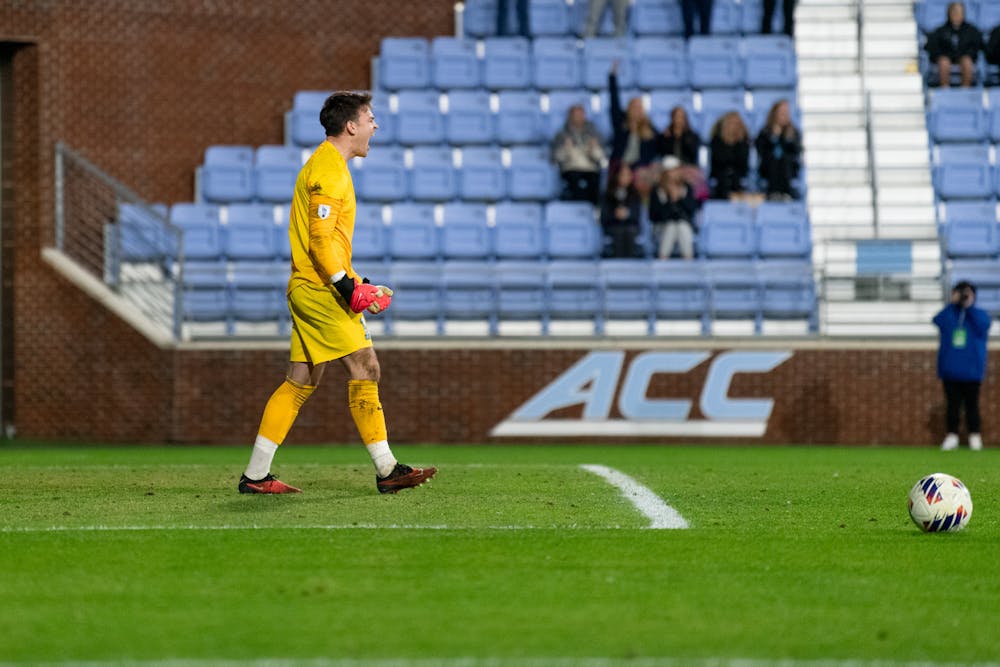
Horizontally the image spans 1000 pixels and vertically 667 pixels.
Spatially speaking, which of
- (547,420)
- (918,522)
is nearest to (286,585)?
(918,522)

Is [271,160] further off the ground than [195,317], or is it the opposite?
[271,160]

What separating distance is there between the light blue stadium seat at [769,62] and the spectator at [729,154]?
6.95ft

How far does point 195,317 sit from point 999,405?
8804mm

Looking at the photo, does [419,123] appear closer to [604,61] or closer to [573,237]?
[604,61]

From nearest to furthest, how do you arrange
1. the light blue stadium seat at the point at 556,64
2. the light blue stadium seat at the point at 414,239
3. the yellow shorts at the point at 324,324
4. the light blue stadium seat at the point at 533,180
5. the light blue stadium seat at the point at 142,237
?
the yellow shorts at the point at 324,324 < the light blue stadium seat at the point at 142,237 < the light blue stadium seat at the point at 414,239 < the light blue stadium seat at the point at 533,180 < the light blue stadium seat at the point at 556,64

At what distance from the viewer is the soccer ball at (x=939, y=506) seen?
7398 mm

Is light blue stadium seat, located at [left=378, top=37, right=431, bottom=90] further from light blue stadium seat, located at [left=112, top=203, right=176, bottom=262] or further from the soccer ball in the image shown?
the soccer ball

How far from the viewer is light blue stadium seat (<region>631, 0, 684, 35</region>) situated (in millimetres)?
22594

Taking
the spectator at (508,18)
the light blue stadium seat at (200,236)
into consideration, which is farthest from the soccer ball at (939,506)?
the spectator at (508,18)

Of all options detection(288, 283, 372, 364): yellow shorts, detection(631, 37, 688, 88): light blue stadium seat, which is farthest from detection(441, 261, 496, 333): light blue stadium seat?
detection(288, 283, 372, 364): yellow shorts

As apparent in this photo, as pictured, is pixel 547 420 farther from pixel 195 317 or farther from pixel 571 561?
pixel 571 561

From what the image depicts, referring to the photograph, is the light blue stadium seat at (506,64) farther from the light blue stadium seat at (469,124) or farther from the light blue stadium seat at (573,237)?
the light blue stadium seat at (573,237)

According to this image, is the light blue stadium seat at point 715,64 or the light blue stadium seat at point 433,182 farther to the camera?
the light blue stadium seat at point 715,64

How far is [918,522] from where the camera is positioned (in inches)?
295
